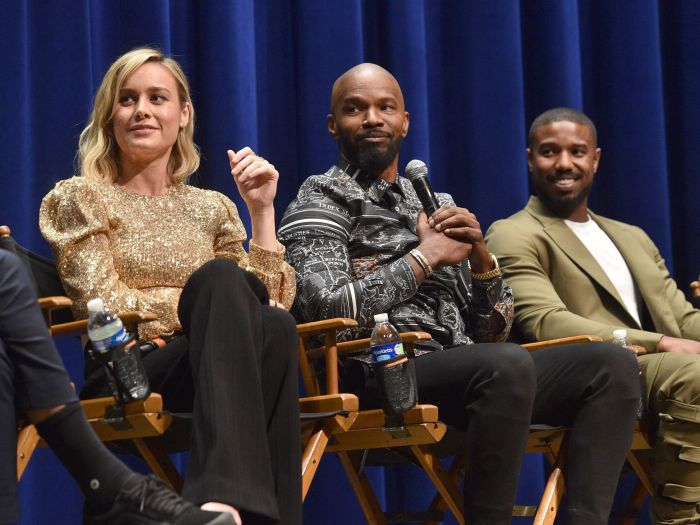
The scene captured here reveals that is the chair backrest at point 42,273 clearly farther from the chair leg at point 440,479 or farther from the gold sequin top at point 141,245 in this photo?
the chair leg at point 440,479

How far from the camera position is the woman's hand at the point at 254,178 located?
2625mm

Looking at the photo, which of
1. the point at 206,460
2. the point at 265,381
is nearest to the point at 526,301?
the point at 265,381

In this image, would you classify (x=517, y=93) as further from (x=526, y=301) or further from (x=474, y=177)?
(x=526, y=301)

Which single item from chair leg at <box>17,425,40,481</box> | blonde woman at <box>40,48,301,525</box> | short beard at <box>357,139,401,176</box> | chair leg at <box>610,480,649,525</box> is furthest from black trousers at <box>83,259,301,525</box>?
chair leg at <box>610,480,649,525</box>

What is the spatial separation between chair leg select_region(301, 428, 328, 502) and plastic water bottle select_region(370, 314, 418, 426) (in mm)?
155

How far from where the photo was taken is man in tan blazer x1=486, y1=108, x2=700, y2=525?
9.38ft

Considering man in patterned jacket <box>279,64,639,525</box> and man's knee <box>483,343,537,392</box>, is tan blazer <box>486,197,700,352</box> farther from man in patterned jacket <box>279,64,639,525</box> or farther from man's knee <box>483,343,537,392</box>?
man's knee <box>483,343,537,392</box>

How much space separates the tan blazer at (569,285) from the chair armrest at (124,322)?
126cm

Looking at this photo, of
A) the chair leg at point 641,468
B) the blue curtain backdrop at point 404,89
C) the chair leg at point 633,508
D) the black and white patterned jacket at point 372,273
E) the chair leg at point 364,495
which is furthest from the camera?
the chair leg at point 633,508

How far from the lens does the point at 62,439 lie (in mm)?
1853

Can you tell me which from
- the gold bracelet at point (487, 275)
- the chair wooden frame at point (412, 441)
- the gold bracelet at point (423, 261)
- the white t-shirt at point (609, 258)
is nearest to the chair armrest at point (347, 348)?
the chair wooden frame at point (412, 441)

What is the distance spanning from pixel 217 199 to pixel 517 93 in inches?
52.2

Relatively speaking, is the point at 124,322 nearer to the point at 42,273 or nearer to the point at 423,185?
the point at 42,273

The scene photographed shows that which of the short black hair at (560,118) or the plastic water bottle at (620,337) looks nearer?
the plastic water bottle at (620,337)
